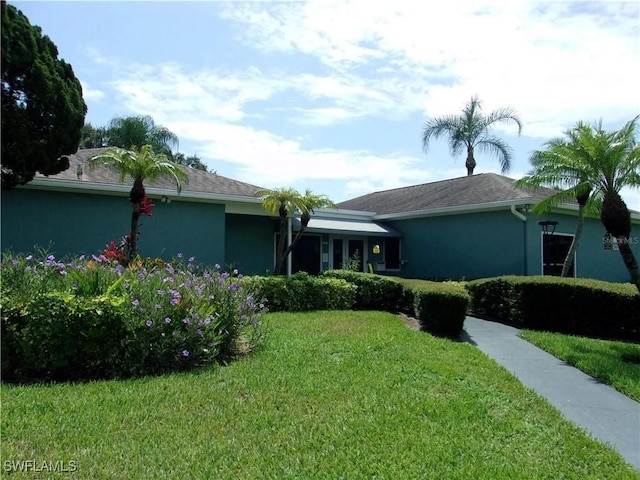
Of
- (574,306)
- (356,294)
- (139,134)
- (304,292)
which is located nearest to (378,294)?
(356,294)

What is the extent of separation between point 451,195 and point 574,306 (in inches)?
377

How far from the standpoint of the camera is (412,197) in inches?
912

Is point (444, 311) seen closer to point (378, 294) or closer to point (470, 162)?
point (378, 294)

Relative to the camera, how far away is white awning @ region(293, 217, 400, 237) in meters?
18.8

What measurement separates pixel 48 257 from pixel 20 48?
20.0 feet

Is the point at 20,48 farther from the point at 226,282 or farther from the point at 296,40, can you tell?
the point at 226,282

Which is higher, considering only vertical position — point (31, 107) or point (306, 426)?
point (31, 107)

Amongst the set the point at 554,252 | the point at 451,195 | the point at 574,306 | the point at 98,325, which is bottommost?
the point at 574,306

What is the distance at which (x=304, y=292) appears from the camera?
12.6 meters

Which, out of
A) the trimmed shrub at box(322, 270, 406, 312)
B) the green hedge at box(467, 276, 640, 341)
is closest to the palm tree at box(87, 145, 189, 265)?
the trimmed shrub at box(322, 270, 406, 312)

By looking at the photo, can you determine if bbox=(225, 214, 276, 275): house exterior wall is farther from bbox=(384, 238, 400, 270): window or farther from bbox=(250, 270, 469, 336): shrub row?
bbox=(384, 238, 400, 270): window

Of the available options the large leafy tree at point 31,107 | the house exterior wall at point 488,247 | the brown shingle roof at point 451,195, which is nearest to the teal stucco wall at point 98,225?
the large leafy tree at point 31,107

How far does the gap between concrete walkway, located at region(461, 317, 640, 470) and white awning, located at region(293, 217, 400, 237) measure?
32.7ft

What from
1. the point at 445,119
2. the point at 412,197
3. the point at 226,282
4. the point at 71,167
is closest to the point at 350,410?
the point at 226,282
